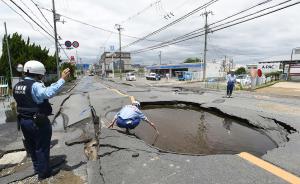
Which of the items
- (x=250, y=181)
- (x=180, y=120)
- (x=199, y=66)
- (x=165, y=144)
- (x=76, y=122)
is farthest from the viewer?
(x=199, y=66)

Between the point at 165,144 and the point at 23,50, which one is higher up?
the point at 23,50

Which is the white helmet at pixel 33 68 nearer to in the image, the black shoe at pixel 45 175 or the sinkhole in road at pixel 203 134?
the black shoe at pixel 45 175

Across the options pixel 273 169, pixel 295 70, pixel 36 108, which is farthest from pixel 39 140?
pixel 295 70

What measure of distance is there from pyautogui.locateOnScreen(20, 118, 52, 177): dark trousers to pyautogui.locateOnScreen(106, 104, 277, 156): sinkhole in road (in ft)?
8.62

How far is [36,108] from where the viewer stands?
3150 mm

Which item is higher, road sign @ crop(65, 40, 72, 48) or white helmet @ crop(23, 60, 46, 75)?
road sign @ crop(65, 40, 72, 48)

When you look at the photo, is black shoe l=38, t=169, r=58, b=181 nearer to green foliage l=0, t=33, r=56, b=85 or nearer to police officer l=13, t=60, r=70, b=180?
police officer l=13, t=60, r=70, b=180

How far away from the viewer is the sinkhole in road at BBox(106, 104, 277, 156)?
16.8 ft

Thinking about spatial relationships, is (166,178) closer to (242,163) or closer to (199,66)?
(242,163)

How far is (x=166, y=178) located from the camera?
3.08 metres

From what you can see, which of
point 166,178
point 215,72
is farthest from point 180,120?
point 215,72

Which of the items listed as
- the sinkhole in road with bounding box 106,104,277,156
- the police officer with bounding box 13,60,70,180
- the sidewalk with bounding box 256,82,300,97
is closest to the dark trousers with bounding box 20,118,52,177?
the police officer with bounding box 13,60,70,180

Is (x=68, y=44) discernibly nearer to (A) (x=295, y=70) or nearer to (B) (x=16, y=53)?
(B) (x=16, y=53)

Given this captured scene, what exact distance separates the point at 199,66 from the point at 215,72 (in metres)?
5.43
